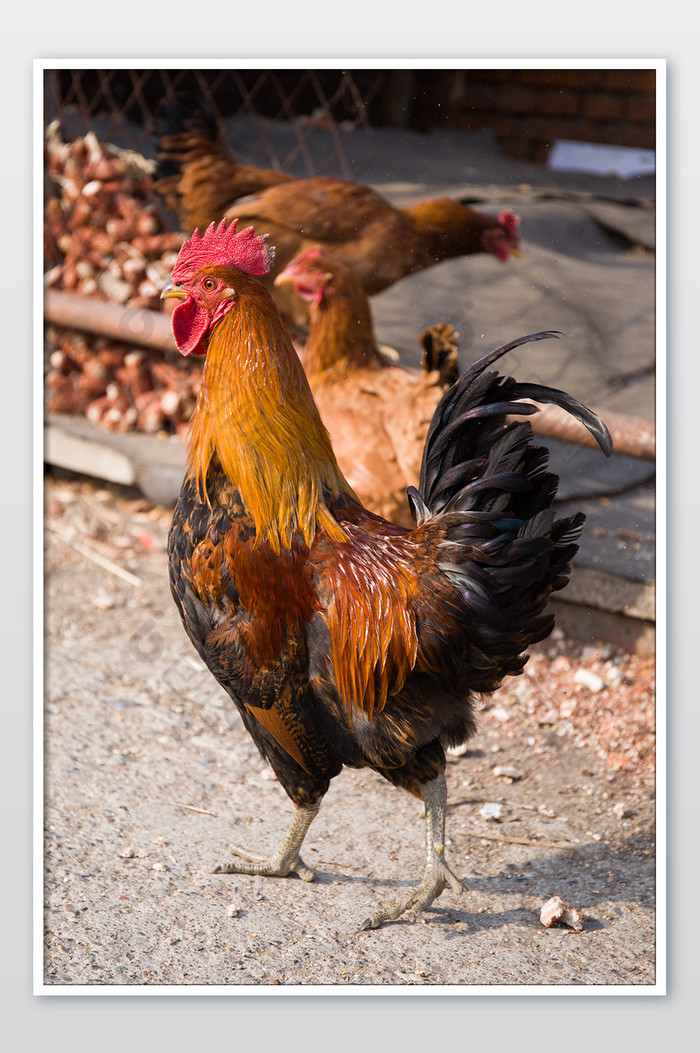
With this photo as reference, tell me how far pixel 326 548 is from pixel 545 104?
1.57 metres

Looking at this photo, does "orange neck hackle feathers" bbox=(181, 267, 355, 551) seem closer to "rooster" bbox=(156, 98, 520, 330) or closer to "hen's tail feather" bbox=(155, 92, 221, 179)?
"rooster" bbox=(156, 98, 520, 330)

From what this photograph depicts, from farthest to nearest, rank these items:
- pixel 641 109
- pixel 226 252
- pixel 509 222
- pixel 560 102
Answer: pixel 509 222, pixel 560 102, pixel 641 109, pixel 226 252

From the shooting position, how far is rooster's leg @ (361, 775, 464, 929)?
188 cm

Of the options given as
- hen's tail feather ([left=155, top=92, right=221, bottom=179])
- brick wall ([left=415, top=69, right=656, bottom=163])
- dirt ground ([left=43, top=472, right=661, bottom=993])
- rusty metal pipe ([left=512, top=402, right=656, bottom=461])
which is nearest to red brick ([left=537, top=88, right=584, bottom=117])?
brick wall ([left=415, top=69, right=656, bottom=163])

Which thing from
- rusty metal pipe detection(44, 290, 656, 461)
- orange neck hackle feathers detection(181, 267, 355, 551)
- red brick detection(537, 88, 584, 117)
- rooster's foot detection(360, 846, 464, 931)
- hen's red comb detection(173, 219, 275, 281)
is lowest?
rooster's foot detection(360, 846, 464, 931)

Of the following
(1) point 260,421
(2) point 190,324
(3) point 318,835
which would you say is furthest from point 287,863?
(2) point 190,324

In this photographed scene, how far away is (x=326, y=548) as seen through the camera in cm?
171

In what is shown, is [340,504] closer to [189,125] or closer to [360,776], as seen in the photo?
[360,776]

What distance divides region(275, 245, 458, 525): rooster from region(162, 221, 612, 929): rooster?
58cm

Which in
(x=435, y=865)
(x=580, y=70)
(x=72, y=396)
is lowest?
(x=435, y=865)

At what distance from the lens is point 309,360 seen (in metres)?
2.50

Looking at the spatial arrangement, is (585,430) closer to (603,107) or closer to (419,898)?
(603,107)
